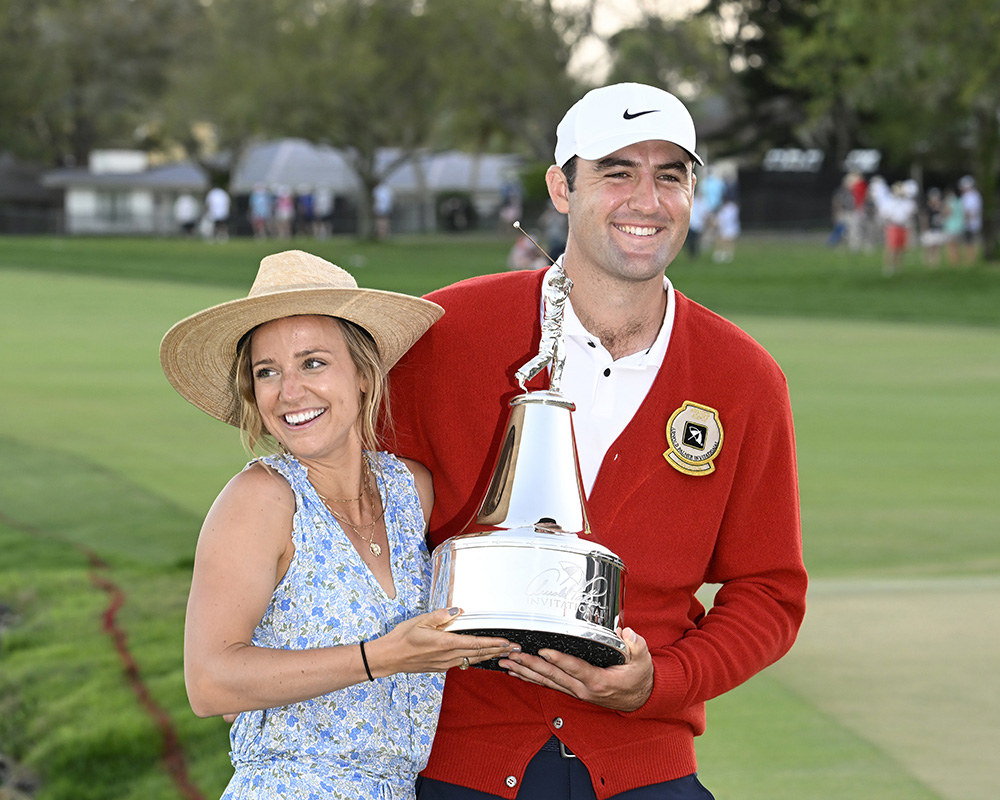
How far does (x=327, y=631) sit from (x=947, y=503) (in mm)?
7092

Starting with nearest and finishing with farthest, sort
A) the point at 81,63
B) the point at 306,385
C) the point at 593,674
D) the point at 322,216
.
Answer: the point at 593,674 < the point at 306,385 < the point at 322,216 < the point at 81,63

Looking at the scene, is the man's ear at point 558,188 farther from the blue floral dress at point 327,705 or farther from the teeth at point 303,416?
the blue floral dress at point 327,705

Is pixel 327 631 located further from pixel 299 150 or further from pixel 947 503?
pixel 299 150

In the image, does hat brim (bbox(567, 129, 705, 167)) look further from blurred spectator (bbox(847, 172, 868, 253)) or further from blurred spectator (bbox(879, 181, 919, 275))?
blurred spectator (bbox(847, 172, 868, 253))

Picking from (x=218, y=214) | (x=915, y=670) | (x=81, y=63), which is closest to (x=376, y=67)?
(x=218, y=214)

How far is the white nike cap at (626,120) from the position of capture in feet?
10.4

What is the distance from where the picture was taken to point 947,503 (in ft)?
30.1

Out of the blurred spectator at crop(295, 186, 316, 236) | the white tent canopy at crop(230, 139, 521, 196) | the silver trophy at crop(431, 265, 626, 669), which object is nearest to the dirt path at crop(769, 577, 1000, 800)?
the silver trophy at crop(431, 265, 626, 669)

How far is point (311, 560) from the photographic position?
285 centimetres

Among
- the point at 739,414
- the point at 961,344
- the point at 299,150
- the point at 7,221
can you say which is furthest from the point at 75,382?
the point at 299,150

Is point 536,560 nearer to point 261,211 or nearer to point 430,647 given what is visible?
point 430,647

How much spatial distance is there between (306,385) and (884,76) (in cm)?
3023

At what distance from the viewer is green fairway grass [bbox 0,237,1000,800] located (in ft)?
16.0

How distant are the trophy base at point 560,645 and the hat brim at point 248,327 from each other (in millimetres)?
743
